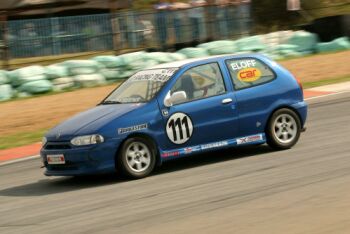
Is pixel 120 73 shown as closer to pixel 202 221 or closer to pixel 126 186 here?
pixel 126 186

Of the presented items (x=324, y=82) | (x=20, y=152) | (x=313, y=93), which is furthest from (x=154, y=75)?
(x=324, y=82)

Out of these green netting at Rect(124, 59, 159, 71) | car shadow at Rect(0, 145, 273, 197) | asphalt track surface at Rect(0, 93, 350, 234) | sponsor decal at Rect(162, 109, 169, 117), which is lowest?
asphalt track surface at Rect(0, 93, 350, 234)

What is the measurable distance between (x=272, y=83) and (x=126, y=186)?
2723mm

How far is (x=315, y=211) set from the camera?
6.89 m

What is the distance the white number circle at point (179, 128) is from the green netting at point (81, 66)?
1303 cm

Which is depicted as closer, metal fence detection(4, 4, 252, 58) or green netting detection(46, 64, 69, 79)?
green netting detection(46, 64, 69, 79)

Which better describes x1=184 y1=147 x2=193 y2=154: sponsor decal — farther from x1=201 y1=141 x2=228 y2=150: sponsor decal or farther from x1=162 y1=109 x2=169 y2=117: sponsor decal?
x1=162 y1=109 x2=169 y2=117: sponsor decal

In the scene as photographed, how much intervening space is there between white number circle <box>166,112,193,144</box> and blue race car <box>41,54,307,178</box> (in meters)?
0.01

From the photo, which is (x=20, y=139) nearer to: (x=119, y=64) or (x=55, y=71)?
(x=55, y=71)

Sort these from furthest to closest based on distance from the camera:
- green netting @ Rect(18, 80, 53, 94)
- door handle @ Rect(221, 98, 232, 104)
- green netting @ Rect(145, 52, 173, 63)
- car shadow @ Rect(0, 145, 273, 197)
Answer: green netting @ Rect(145, 52, 173, 63) < green netting @ Rect(18, 80, 53, 94) < door handle @ Rect(221, 98, 232, 104) < car shadow @ Rect(0, 145, 273, 197)

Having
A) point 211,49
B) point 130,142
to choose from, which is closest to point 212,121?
point 130,142

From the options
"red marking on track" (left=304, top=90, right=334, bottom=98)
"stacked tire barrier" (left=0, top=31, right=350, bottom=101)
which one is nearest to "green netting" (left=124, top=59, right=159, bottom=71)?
"stacked tire barrier" (left=0, top=31, right=350, bottom=101)

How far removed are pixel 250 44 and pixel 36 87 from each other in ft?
25.1

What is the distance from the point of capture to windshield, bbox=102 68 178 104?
981 cm
